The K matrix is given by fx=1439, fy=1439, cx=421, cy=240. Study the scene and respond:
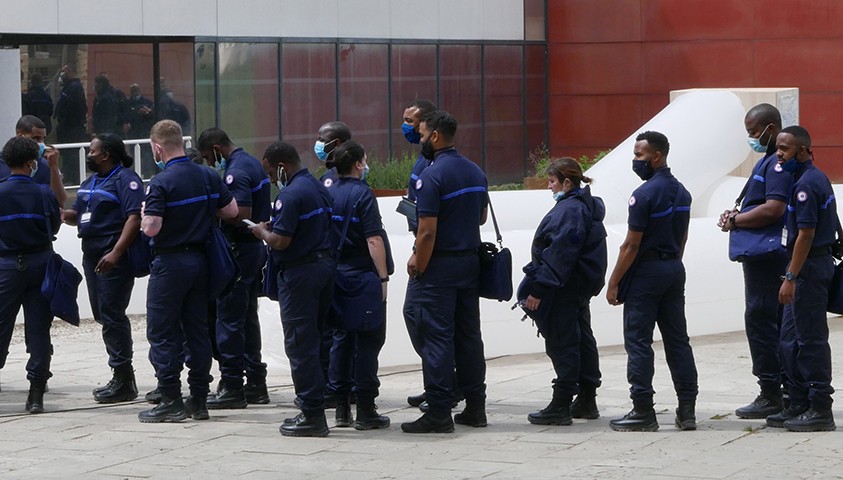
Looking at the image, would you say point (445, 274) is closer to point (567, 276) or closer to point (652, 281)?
point (567, 276)

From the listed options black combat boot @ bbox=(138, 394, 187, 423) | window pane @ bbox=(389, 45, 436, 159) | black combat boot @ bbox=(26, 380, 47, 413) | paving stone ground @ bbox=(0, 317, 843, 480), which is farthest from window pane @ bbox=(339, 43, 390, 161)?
black combat boot @ bbox=(138, 394, 187, 423)

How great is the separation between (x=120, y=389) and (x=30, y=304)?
860mm

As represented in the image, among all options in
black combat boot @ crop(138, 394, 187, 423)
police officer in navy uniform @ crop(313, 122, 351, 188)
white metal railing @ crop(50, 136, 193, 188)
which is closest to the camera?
black combat boot @ crop(138, 394, 187, 423)

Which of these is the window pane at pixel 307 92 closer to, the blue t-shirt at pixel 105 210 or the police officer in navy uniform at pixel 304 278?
the blue t-shirt at pixel 105 210

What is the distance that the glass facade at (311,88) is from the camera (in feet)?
72.5

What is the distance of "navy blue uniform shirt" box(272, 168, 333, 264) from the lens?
835 centimetres

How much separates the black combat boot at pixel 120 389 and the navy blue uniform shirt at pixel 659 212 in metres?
3.73

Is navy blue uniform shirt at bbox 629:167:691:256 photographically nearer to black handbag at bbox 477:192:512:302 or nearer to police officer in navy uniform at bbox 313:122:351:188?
black handbag at bbox 477:192:512:302

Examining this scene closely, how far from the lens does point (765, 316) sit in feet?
29.0

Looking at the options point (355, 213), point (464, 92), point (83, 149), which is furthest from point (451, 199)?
point (464, 92)

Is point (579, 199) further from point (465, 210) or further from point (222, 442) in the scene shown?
point (222, 442)

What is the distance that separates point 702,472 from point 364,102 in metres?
19.2

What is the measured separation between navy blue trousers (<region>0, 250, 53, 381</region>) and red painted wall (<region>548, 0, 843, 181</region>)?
19.9 meters

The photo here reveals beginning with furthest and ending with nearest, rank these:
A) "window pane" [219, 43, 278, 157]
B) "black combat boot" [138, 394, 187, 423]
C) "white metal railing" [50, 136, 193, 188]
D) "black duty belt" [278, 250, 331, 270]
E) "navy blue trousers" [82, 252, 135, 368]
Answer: "window pane" [219, 43, 278, 157], "white metal railing" [50, 136, 193, 188], "navy blue trousers" [82, 252, 135, 368], "black combat boot" [138, 394, 187, 423], "black duty belt" [278, 250, 331, 270]
